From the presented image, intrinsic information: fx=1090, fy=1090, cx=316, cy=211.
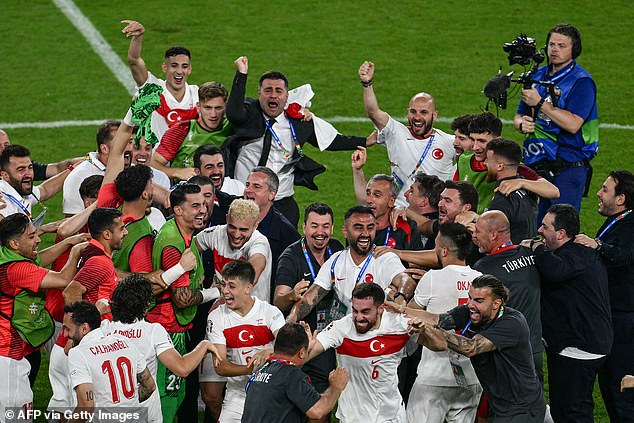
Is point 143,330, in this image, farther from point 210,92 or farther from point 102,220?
point 210,92

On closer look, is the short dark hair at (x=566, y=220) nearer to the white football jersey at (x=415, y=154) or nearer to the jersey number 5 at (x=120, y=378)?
the white football jersey at (x=415, y=154)

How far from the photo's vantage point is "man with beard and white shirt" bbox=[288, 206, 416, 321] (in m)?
7.81

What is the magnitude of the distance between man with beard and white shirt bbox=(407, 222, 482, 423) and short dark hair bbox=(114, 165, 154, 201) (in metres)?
2.12

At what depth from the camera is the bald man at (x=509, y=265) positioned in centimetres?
772

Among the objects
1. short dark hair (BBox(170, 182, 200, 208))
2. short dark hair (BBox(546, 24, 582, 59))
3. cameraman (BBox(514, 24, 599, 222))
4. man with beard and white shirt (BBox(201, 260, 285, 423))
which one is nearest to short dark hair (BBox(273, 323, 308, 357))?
man with beard and white shirt (BBox(201, 260, 285, 423))

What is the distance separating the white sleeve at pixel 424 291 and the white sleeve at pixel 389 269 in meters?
0.22

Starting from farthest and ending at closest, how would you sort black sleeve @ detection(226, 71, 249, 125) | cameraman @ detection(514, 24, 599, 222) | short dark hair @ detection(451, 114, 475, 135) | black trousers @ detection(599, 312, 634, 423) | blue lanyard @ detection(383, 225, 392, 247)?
cameraman @ detection(514, 24, 599, 222), black sleeve @ detection(226, 71, 249, 125), short dark hair @ detection(451, 114, 475, 135), blue lanyard @ detection(383, 225, 392, 247), black trousers @ detection(599, 312, 634, 423)

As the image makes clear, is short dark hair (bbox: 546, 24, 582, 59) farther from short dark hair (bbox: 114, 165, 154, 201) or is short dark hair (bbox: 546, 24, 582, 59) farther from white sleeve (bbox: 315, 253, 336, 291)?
short dark hair (bbox: 114, 165, 154, 201)

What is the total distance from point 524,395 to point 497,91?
344cm

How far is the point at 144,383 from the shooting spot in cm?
711

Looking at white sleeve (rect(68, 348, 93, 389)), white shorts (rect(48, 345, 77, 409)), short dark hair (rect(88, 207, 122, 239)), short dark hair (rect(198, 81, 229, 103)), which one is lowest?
white shorts (rect(48, 345, 77, 409))

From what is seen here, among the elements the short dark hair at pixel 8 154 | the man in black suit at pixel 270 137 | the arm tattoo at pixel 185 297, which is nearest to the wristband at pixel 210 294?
the arm tattoo at pixel 185 297

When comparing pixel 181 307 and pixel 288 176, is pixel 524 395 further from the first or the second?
pixel 288 176

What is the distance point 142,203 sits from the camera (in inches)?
312
